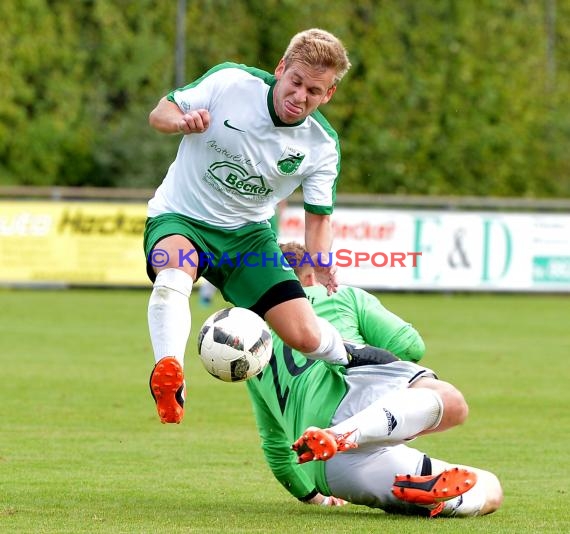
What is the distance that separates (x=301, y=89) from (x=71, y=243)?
1710 cm

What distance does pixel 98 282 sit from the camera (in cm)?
2347

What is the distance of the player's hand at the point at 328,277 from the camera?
6.86m

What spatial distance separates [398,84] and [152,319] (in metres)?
28.3

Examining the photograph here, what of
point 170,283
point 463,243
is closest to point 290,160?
point 170,283

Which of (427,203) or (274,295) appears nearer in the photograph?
(274,295)

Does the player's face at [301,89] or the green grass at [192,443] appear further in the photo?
the player's face at [301,89]

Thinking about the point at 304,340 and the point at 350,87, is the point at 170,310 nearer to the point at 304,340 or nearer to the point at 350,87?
the point at 304,340

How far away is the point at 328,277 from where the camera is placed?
6.86 meters

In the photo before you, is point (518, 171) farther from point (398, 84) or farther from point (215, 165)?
point (215, 165)

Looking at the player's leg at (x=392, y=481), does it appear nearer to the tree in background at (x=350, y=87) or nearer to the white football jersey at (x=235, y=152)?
the white football jersey at (x=235, y=152)

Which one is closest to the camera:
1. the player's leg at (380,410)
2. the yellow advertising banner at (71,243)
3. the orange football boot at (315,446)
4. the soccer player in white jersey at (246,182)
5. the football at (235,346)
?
the orange football boot at (315,446)

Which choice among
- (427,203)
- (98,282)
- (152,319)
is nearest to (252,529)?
(152,319)

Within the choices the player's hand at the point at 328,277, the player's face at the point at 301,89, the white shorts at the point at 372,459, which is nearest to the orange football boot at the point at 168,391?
the white shorts at the point at 372,459

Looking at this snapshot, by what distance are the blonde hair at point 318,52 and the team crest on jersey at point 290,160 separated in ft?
1.47
